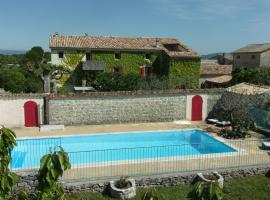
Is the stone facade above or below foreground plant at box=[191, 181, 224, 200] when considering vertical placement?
below

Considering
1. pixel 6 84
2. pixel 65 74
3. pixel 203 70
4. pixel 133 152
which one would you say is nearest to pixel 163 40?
pixel 203 70

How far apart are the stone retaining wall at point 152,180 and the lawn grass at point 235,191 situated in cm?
27

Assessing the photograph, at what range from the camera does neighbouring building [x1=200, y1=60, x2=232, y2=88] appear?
46344mm

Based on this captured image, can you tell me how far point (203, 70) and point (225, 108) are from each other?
2681 cm

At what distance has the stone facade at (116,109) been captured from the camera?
25312mm

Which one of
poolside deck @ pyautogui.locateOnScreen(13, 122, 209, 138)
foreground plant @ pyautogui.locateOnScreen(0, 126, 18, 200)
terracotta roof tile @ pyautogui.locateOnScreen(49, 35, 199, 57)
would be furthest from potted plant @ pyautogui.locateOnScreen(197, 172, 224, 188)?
terracotta roof tile @ pyautogui.locateOnScreen(49, 35, 199, 57)

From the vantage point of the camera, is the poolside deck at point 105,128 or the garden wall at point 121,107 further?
the garden wall at point 121,107

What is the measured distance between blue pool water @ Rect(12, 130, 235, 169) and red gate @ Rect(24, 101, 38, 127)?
11.7ft

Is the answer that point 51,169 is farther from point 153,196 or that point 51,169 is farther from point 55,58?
point 55,58

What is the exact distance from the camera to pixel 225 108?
81.3 feet

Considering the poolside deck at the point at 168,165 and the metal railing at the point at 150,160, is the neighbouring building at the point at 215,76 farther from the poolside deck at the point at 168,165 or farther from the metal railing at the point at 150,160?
the poolside deck at the point at 168,165

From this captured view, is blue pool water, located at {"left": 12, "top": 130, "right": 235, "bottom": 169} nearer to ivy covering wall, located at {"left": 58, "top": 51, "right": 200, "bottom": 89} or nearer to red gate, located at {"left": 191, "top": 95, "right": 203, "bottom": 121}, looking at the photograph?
red gate, located at {"left": 191, "top": 95, "right": 203, "bottom": 121}

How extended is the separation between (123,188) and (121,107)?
501 inches

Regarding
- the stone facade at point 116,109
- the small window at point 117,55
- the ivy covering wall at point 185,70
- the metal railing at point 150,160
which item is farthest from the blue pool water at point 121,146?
the small window at point 117,55
